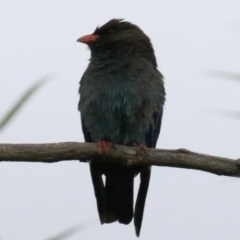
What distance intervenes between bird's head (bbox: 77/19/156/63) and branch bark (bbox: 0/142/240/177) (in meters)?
1.65

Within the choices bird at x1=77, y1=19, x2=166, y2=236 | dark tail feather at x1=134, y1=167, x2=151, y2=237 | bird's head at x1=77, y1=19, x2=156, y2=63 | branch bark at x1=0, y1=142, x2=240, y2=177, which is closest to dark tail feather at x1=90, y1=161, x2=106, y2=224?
bird at x1=77, y1=19, x2=166, y2=236

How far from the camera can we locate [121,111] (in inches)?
176

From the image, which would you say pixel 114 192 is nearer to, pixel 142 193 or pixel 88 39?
pixel 142 193

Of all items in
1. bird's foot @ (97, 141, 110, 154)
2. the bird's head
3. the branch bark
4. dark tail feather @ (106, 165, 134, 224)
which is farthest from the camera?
the bird's head

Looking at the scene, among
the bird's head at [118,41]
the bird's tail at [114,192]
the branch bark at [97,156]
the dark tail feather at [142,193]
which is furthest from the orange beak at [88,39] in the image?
the branch bark at [97,156]

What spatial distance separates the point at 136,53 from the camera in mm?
4996

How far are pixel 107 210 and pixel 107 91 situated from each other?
97 cm

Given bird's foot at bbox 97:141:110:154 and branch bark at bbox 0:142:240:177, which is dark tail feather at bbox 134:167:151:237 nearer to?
bird's foot at bbox 97:141:110:154

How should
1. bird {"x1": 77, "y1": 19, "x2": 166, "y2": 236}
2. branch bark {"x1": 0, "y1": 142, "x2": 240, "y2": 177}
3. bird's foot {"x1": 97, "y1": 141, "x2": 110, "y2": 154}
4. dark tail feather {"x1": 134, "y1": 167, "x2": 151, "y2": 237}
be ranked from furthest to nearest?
dark tail feather {"x1": 134, "y1": 167, "x2": 151, "y2": 237}, bird {"x1": 77, "y1": 19, "x2": 166, "y2": 236}, bird's foot {"x1": 97, "y1": 141, "x2": 110, "y2": 154}, branch bark {"x1": 0, "y1": 142, "x2": 240, "y2": 177}

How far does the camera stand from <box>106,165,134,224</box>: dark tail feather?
15.7 feet

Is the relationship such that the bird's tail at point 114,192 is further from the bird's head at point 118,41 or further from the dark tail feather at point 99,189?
the bird's head at point 118,41

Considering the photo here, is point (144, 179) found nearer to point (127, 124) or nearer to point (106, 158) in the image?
point (127, 124)

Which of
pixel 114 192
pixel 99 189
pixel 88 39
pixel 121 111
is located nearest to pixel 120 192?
pixel 114 192

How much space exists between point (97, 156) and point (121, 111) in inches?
39.4
